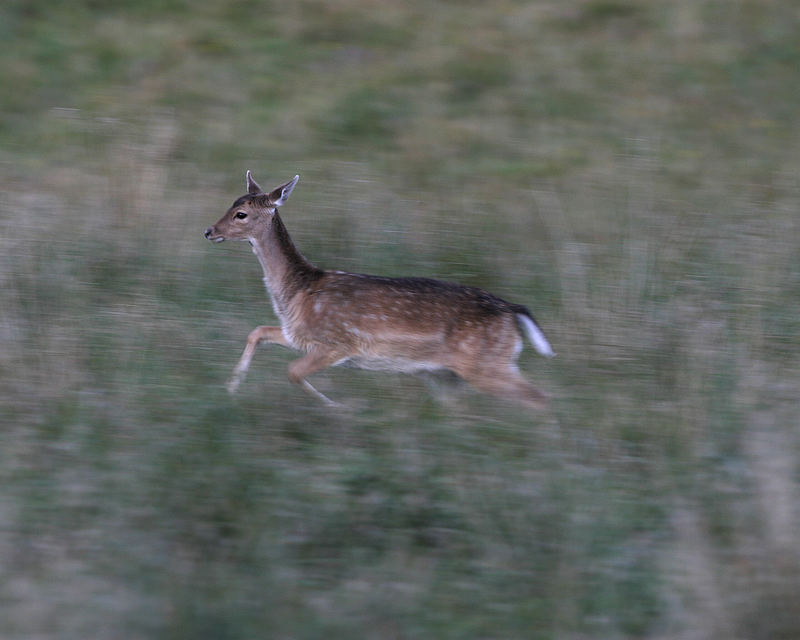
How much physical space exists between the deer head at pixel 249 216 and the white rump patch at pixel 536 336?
1.72 meters

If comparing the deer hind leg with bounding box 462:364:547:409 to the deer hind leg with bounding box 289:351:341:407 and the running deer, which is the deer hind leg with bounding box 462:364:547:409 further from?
the deer hind leg with bounding box 289:351:341:407

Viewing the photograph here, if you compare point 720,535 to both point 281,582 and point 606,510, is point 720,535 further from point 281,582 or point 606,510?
point 281,582

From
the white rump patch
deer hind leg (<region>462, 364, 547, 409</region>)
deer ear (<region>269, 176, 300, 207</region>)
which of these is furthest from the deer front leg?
the white rump patch

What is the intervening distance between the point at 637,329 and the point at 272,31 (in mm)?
6703

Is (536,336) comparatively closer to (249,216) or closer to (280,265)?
(280,265)

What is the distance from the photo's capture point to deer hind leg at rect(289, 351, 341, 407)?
5.73 m

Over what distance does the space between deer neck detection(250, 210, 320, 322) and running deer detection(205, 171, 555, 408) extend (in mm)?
116

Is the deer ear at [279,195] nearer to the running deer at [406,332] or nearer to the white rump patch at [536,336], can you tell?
the running deer at [406,332]

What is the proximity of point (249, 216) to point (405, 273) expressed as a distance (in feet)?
4.60

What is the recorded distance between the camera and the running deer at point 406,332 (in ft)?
19.6

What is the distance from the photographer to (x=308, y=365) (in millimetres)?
5934

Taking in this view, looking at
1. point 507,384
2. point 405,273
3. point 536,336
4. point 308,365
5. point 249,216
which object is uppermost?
point 249,216

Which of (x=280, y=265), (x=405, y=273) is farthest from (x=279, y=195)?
(x=405, y=273)

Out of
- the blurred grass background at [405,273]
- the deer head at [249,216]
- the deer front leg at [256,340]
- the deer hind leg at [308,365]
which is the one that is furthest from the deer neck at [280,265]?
the deer hind leg at [308,365]
